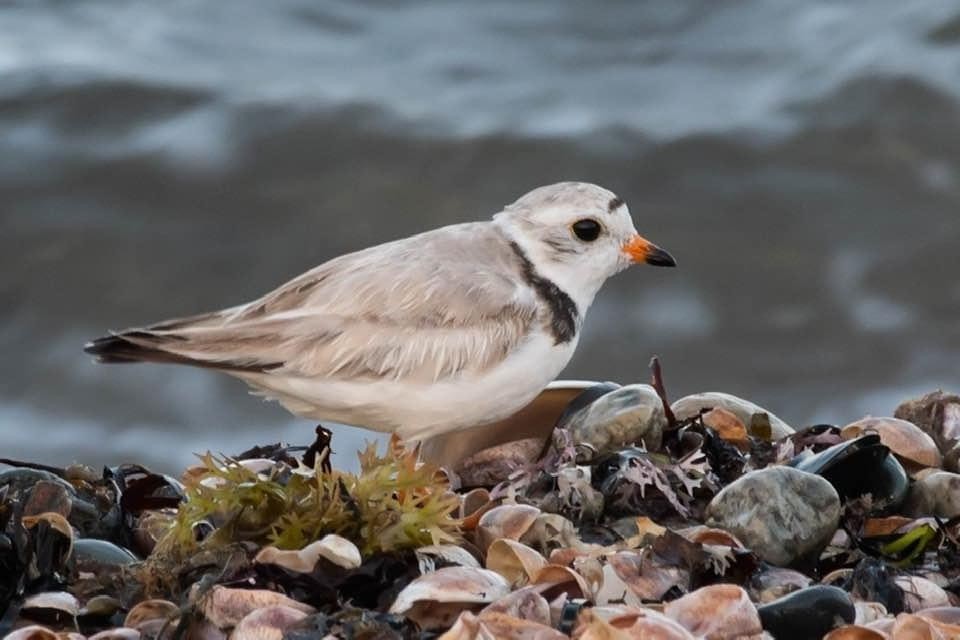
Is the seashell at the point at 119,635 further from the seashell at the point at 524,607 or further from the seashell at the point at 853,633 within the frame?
the seashell at the point at 853,633

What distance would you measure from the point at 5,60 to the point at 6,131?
2.32 ft

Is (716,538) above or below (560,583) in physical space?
above

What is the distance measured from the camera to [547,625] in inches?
108

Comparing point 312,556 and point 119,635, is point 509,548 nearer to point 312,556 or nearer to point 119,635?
point 312,556

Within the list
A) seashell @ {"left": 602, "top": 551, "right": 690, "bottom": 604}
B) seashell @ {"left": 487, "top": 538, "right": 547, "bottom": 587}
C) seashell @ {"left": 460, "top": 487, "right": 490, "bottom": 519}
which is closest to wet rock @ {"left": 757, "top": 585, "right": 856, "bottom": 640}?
seashell @ {"left": 602, "top": 551, "right": 690, "bottom": 604}

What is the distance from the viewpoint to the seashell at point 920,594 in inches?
125

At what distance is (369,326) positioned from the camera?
4305 mm

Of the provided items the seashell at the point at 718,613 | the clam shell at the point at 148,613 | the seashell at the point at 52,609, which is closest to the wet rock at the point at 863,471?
the seashell at the point at 718,613

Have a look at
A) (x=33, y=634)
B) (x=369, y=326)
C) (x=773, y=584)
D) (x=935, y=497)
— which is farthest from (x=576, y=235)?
(x=33, y=634)

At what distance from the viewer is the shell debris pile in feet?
9.29

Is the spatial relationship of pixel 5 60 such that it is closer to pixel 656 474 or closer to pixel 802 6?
pixel 802 6

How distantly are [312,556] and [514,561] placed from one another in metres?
0.43

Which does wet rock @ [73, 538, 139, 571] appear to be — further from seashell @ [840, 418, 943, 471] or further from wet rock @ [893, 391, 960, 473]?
wet rock @ [893, 391, 960, 473]

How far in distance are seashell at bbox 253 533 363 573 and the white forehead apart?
1.89 meters
